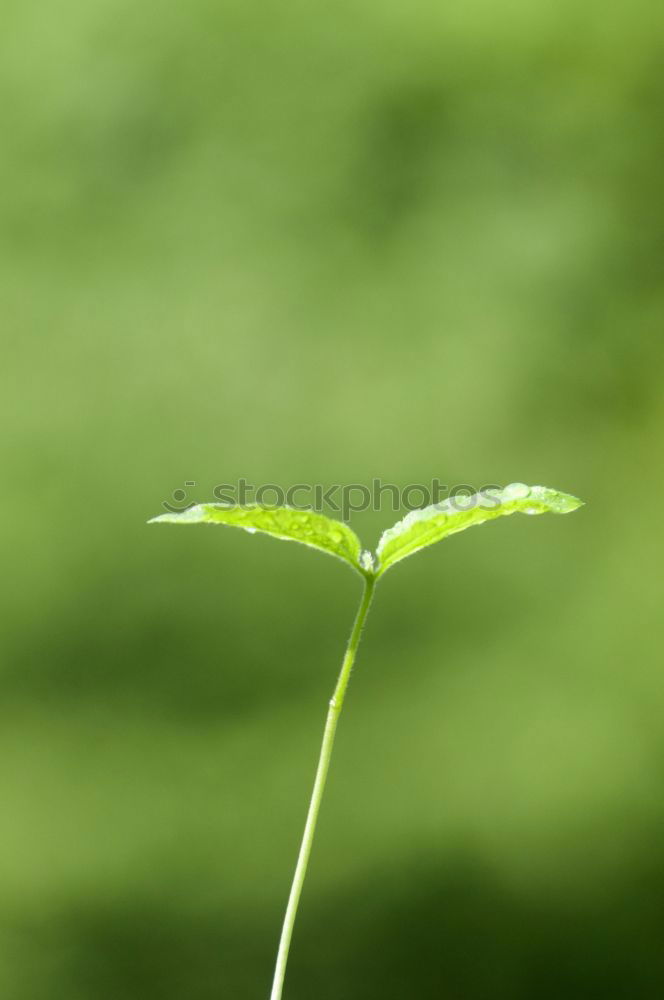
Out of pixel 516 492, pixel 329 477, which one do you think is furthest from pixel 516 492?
pixel 329 477

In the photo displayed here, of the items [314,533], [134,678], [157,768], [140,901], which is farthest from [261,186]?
[314,533]

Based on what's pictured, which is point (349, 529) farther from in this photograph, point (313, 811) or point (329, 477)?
point (329, 477)

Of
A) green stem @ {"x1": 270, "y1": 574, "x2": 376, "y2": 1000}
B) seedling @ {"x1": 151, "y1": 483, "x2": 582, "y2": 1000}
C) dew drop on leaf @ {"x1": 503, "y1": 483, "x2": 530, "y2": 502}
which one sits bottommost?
green stem @ {"x1": 270, "y1": 574, "x2": 376, "y2": 1000}

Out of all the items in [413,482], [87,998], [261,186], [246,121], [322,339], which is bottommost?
[87,998]

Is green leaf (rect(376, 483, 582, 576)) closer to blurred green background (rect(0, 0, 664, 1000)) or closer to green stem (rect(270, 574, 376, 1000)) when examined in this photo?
green stem (rect(270, 574, 376, 1000))

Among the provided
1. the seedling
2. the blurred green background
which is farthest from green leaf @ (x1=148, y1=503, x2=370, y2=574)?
the blurred green background

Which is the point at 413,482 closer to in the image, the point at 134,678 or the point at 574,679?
the point at 574,679

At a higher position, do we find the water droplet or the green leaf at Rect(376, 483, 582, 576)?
the water droplet

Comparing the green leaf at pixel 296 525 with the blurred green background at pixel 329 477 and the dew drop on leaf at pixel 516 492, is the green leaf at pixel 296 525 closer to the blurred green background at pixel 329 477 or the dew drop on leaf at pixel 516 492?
the dew drop on leaf at pixel 516 492
